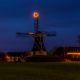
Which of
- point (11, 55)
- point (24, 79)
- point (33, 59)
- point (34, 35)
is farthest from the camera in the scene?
point (11, 55)

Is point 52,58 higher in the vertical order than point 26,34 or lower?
lower

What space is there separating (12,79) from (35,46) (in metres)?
37.1

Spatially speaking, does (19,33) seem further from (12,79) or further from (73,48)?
(12,79)

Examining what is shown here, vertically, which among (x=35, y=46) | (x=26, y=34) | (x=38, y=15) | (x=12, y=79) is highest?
(x=38, y=15)

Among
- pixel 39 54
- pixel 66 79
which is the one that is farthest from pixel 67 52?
pixel 66 79

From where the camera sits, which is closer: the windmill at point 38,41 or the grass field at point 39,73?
the grass field at point 39,73

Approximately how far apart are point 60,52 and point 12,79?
62.8 metres

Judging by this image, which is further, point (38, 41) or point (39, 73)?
point (38, 41)

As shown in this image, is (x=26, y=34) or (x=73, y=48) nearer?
(x=26, y=34)

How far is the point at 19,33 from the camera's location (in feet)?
160

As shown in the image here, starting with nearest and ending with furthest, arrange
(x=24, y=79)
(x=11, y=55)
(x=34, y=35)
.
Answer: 1. (x=24, y=79)
2. (x=34, y=35)
3. (x=11, y=55)

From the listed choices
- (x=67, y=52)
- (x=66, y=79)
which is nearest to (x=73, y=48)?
(x=67, y=52)

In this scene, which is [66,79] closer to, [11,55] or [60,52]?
[60,52]

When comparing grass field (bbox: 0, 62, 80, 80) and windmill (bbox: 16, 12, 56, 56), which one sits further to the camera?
windmill (bbox: 16, 12, 56, 56)
